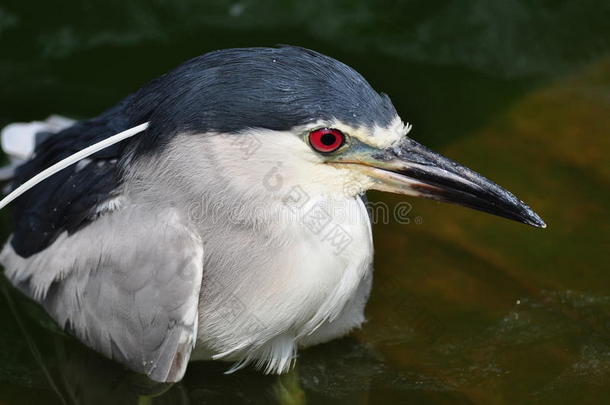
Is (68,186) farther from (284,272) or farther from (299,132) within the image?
(299,132)

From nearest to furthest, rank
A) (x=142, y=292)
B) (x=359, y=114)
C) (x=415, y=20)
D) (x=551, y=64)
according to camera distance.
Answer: (x=359, y=114)
(x=142, y=292)
(x=551, y=64)
(x=415, y=20)

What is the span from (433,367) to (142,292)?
1.29m

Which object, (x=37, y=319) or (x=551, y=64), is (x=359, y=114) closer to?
(x=37, y=319)

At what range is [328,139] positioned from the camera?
333 centimetres

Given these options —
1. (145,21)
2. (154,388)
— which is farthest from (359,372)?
(145,21)

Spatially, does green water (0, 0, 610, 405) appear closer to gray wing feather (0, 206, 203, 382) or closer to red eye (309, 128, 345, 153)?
gray wing feather (0, 206, 203, 382)

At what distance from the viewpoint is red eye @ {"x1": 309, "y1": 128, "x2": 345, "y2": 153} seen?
10.9 ft

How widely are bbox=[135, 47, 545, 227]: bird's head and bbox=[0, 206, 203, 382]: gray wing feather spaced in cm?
34

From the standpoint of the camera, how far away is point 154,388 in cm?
406

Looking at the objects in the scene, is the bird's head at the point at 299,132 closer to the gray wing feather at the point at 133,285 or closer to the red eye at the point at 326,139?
the red eye at the point at 326,139

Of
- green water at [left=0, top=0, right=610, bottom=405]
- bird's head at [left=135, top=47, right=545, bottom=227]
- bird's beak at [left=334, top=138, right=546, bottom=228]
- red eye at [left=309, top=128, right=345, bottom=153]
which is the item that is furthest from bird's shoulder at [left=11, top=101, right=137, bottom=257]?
bird's beak at [left=334, top=138, right=546, bottom=228]

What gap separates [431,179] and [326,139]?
1.54 ft

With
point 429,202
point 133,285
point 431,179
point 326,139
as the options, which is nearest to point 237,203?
point 326,139

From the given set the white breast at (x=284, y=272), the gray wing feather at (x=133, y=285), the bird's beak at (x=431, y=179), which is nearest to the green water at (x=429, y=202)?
the gray wing feather at (x=133, y=285)
